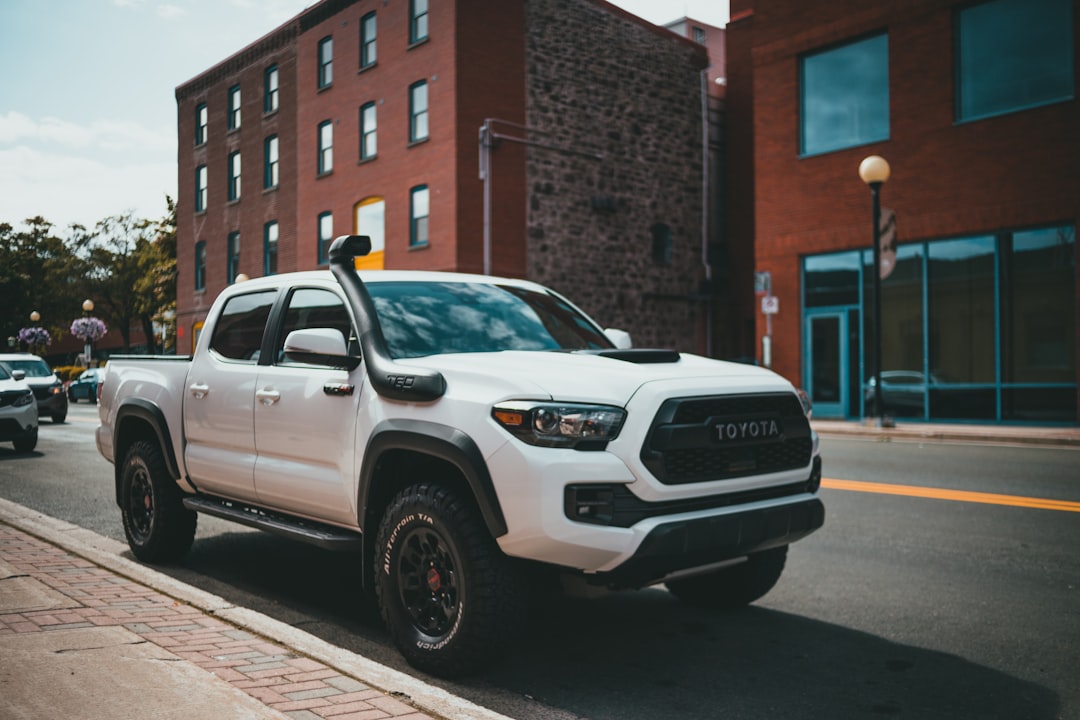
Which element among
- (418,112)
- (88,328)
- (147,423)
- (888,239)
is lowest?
(147,423)

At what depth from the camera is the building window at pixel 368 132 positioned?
102ft

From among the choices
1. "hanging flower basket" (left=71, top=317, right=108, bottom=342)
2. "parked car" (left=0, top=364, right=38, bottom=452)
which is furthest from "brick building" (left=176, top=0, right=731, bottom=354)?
"hanging flower basket" (left=71, top=317, right=108, bottom=342)

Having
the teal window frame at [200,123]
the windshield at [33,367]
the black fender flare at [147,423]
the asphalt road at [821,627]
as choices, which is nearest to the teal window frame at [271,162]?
the teal window frame at [200,123]

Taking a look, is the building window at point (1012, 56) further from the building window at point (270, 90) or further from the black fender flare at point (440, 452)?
the building window at point (270, 90)

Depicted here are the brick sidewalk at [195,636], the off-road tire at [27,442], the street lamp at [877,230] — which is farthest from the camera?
the street lamp at [877,230]

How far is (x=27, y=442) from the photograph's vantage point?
15.1 metres

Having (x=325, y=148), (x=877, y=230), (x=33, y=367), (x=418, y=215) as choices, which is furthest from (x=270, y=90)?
(x=877, y=230)

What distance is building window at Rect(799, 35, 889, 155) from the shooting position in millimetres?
21984

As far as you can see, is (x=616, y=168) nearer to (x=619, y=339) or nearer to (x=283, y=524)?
(x=619, y=339)

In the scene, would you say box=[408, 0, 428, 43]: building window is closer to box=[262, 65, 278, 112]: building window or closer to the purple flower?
box=[262, 65, 278, 112]: building window

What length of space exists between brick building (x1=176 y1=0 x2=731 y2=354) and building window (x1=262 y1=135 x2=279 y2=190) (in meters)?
0.08

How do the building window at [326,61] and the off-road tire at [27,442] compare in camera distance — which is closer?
the off-road tire at [27,442]

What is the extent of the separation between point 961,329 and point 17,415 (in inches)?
688

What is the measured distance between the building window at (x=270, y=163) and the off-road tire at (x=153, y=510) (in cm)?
3097
